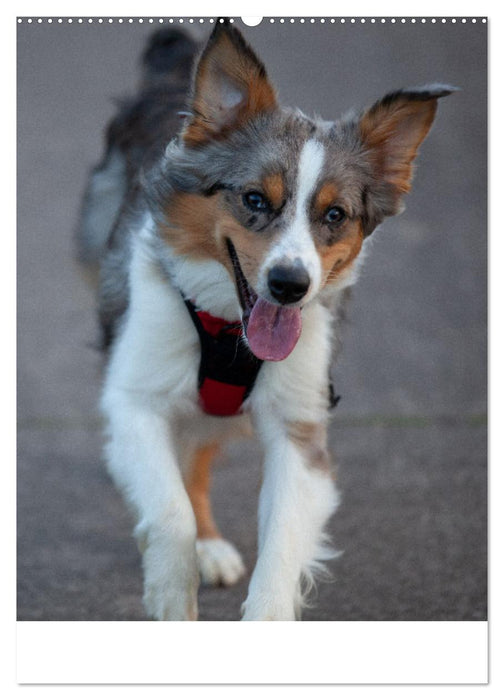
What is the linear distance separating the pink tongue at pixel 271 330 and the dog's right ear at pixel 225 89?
64 centimetres

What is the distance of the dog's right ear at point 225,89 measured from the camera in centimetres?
371

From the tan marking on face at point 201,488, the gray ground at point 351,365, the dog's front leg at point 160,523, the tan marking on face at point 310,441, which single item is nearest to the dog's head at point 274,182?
the gray ground at point 351,365

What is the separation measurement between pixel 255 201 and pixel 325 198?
232 millimetres

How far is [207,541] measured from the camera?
4953 mm

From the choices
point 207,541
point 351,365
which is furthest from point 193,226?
point 351,365

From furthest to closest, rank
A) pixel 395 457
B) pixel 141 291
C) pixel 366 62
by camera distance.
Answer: pixel 395 457, pixel 366 62, pixel 141 291

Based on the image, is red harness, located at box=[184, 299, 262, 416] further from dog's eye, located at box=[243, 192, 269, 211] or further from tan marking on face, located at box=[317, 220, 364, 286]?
dog's eye, located at box=[243, 192, 269, 211]

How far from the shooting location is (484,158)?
160 inches

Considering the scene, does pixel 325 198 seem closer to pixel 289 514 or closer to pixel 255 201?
pixel 255 201

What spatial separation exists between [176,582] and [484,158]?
6.04 feet

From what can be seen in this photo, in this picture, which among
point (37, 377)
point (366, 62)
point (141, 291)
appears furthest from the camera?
point (37, 377)

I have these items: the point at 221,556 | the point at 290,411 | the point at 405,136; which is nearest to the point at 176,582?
the point at 290,411

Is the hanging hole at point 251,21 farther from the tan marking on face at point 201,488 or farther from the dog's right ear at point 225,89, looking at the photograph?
the tan marking on face at point 201,488
